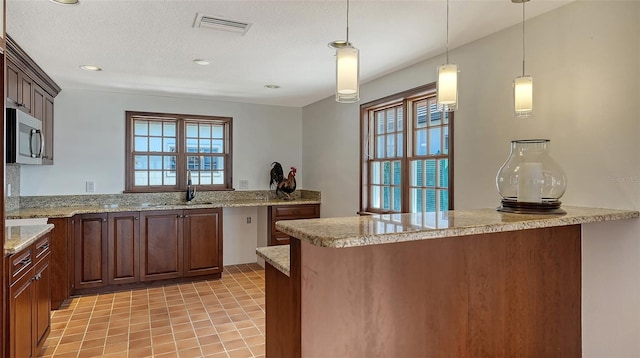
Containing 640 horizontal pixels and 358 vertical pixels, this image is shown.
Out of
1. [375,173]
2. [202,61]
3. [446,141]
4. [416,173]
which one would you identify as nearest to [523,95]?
[446,141]

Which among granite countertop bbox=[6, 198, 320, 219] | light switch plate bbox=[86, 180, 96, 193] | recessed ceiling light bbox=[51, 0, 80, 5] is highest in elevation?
recessed ceiling light bbox=[51, 0, 80, 5]

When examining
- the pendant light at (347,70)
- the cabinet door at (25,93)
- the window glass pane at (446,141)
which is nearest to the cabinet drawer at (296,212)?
the window glass pane at (446,141)

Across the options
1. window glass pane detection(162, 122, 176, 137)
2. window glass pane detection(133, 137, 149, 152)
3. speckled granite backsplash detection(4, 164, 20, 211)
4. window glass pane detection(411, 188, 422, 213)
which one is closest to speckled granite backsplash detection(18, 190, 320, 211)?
speckled granite backsplash detection(4, 164, 20, 211)

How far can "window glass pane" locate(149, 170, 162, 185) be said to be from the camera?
16.2ft

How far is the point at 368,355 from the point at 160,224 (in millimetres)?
3353

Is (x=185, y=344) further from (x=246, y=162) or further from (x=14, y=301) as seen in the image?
(x=246, y=162)

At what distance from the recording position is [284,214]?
16.7 ft

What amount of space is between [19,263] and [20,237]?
236mm

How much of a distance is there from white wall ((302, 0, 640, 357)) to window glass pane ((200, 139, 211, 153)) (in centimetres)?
351

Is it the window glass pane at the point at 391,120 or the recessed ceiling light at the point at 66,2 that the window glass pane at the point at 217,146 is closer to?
the window glass pane at the point at 391,120

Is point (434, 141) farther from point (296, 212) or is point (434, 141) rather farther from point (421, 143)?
point (296, 212)

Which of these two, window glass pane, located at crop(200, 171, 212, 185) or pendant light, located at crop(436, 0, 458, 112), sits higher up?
pendant light, located at crop(436, 0, 458, 112)

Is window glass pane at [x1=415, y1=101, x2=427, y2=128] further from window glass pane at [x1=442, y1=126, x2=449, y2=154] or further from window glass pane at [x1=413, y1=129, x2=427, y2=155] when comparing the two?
window glass pane at [x1=442, y1=126, x2=449, y2=154]

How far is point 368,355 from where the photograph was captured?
5.69 feet
